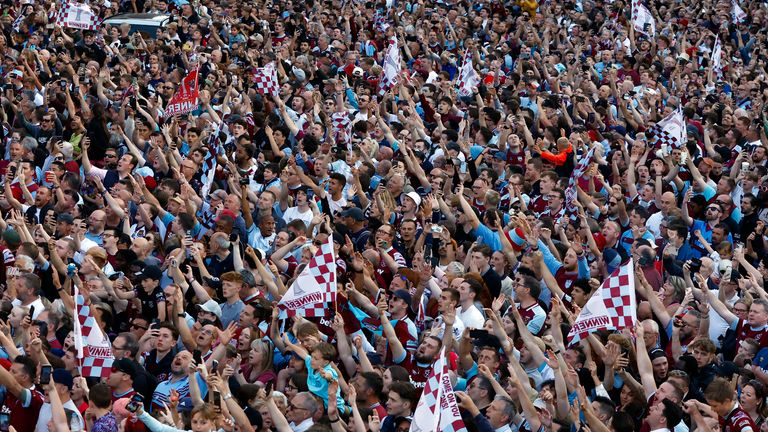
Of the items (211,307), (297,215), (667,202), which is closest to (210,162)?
(297,215)

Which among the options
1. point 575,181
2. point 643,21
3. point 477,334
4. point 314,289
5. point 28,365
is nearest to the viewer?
point 28,365

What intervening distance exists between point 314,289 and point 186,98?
6830 mm

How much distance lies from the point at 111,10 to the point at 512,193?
1304cm

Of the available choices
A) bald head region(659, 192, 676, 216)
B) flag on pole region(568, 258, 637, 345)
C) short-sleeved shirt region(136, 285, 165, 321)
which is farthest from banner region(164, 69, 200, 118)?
flag on pole region(568, 258, 637, 345)

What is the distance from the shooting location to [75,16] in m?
21.2

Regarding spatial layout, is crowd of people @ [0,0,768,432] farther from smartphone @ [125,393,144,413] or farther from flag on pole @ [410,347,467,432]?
flag on pole @ [410,347,467,432]

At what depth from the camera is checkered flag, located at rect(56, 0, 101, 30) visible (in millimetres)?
21094

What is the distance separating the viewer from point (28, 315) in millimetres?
10305

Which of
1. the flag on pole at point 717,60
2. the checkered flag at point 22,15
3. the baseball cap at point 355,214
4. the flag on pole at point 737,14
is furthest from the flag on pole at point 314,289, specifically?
the flag on pole at point 737,14

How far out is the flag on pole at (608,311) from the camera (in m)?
9.84

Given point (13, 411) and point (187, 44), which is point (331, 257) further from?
point (187, 44)

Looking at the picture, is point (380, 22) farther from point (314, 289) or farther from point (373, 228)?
point (314, 289)

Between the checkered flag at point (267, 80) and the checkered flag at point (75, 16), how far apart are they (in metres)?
4.26

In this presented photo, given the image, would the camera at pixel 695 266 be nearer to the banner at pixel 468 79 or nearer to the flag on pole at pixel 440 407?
the flag on pole at pixel 440 407
